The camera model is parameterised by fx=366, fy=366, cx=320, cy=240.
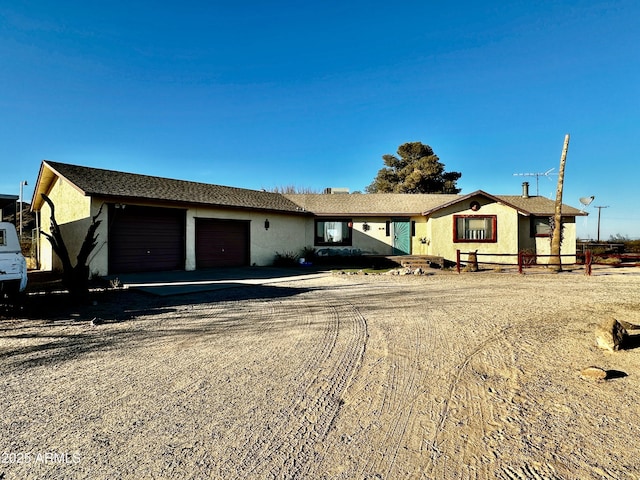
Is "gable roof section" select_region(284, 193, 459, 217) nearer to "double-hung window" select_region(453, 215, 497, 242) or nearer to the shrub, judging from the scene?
"double-hung window" select_region(453, 215, 497, 242)

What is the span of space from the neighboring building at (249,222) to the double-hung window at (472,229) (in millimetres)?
54

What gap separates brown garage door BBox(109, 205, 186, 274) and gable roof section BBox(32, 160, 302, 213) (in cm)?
65

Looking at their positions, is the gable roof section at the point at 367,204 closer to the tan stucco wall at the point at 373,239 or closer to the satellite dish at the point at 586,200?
the tan stucco wall at the point at 373,239

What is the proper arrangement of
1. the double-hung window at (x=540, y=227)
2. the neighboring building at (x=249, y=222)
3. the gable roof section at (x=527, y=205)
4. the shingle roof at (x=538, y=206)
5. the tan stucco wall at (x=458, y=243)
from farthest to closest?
the double-hung window at (x=540, y=227), the shingle roof at (x=538, y=206), the tan stucco wall at (x=458, y=243), the gable roof section at (x=527, y=205), the neighboring building at (x=249, y=222)

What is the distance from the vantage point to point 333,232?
68.3ft

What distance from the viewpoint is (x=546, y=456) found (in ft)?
8.39

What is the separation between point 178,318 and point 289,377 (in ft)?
12.0

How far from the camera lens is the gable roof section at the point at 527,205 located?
1922 cm

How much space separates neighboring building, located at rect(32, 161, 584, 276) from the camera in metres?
13.5

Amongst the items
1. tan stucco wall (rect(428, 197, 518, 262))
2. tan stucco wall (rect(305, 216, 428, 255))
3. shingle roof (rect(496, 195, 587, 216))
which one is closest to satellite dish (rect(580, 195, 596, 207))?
shingle roof (rect(496, 195, 587, 216))

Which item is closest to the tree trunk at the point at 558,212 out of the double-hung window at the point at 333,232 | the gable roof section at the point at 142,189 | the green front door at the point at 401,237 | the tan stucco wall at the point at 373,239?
the tan stucco wall at the point at 373,239

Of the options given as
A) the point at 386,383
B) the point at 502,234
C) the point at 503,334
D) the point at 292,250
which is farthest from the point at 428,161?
the point at 386,383

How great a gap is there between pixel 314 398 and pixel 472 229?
18.3 m

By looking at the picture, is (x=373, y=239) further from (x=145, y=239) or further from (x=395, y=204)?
(x=145, y=239)
